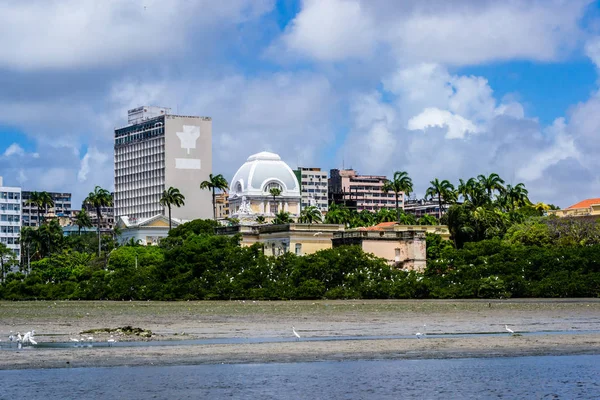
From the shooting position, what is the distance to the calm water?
1067 inches

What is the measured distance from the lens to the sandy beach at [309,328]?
3369 centimetres

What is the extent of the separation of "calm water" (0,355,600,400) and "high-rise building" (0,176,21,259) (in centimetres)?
13547

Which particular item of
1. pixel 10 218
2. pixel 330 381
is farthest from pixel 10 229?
pixel 330 381

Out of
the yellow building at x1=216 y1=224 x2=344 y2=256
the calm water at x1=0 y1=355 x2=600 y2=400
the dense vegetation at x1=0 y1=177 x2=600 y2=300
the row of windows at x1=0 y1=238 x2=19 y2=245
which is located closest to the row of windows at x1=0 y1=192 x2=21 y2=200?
the row of windows at x1=0 y1=238 x2=19 y2=245

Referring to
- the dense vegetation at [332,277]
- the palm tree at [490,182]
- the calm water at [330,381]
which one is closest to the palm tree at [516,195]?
the palm tree at [490,182]

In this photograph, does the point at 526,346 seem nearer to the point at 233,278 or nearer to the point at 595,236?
the point at 233,278

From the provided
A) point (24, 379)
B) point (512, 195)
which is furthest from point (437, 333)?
point (512, 195)

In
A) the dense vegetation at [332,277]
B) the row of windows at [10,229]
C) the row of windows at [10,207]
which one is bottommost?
the dense vegetation at [332,277]

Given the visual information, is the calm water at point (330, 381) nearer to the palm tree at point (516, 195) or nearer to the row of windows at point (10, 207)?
the palm tree at point (516, 195)

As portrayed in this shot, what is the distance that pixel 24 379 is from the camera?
94.6 ft

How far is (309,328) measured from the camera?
43812mm

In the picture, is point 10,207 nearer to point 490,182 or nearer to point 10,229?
point 10,229

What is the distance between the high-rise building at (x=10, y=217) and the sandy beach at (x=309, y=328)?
323 feet

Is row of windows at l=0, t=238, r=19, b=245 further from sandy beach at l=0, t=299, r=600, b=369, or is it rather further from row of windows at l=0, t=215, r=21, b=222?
sandy beach at l=0, t=299, r=600, b=369
